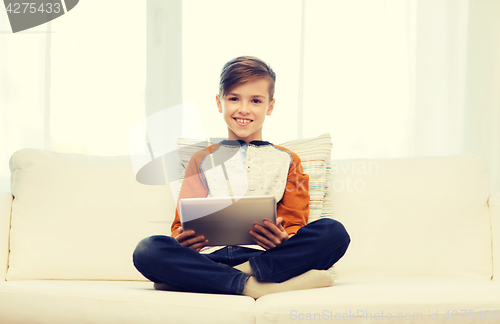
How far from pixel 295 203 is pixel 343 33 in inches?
52.0

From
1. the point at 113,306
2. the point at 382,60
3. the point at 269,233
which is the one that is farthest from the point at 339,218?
the point at 382,60

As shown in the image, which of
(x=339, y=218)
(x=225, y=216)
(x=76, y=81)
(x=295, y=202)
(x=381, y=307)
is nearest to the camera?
(x=381, y=307)

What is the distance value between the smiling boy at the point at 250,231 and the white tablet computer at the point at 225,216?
2cm

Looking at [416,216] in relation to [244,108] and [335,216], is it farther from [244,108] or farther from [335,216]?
[244,108]

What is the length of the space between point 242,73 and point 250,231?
58cm

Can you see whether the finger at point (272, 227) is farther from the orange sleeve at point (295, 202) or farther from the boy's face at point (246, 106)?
the boy's face at point (246, 106)

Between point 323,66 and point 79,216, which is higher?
point 323,66

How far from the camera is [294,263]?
0.96 metres

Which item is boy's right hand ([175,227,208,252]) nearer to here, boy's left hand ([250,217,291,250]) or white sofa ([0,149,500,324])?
boy's left hand ([250,217,291,250])

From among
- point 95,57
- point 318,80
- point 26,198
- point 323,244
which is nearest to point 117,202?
point 26,198

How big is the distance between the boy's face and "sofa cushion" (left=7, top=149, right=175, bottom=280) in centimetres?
34

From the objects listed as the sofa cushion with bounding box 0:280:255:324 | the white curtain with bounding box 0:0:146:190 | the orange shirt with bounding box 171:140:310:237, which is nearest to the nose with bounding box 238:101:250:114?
the orange shirt with bounding box 171:140:310:237

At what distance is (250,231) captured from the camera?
983 mm

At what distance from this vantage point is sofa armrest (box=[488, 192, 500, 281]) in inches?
49.8
